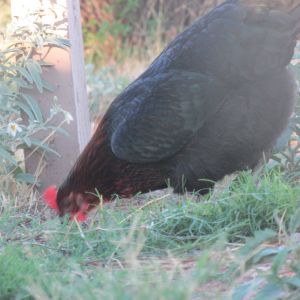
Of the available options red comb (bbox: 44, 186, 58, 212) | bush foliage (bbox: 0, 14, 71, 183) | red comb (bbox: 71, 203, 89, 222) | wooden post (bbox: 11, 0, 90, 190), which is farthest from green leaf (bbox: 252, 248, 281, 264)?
wooden post (bbox: 11, 0, 90, 190)

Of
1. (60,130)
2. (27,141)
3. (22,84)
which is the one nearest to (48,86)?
(22,84)

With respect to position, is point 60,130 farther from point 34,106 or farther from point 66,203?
point 66,203

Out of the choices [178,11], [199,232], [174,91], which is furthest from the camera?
[178,11]

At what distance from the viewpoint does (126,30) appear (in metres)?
11.1

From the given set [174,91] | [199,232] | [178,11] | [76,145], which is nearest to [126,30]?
[178,11]

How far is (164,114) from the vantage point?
13.3 ft

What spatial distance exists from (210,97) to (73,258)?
53.4 inches

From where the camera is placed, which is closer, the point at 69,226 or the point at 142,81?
the point at 69,226

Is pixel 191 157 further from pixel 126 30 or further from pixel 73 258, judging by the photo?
pixel 126 30

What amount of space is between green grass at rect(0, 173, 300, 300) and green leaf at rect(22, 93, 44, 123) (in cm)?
59

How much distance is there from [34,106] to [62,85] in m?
0.28

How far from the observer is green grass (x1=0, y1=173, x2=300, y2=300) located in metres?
2.27

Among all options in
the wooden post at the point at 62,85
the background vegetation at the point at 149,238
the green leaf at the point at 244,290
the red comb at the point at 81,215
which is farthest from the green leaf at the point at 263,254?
the wooden post at the point at 62,85

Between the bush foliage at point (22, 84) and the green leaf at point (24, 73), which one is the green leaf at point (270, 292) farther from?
the green leaf at point (24, 73)
